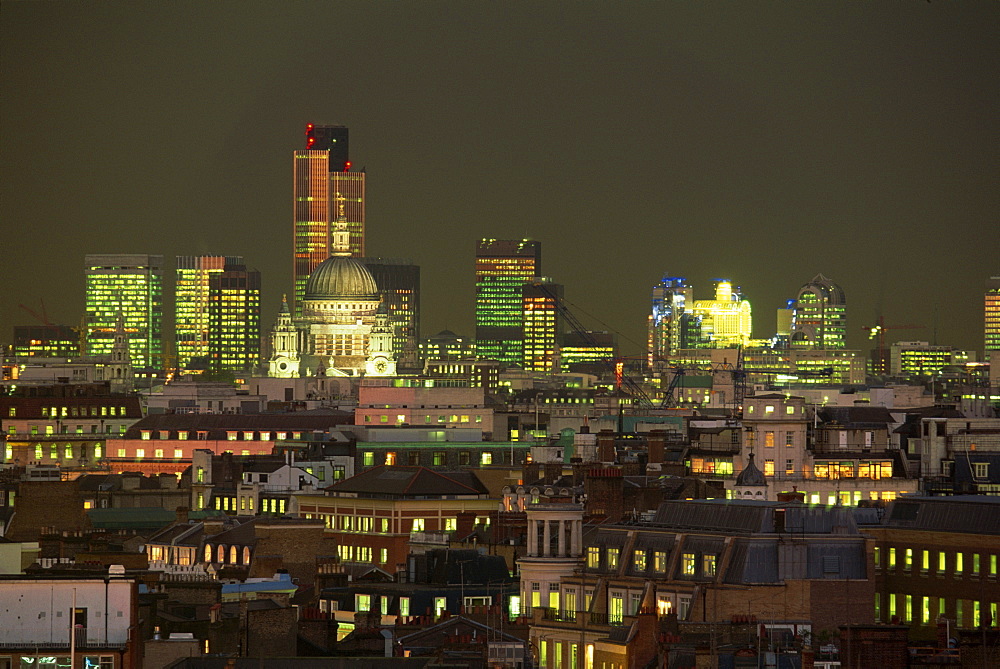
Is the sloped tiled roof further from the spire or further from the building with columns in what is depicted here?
the building with columns

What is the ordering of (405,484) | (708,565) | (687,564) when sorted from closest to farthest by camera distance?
(708,565) → (687,564) → (405,484)

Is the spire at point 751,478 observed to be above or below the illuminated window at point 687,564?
above

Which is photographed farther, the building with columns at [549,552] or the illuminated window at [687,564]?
the building with columns at [549,552]

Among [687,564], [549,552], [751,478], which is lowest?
[549,552]

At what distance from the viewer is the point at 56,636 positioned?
5750 centimetres

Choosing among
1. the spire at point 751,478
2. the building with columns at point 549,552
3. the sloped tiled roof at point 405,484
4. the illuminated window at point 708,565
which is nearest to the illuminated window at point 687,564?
the illuminated window at point 708,565

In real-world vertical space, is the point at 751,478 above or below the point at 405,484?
above

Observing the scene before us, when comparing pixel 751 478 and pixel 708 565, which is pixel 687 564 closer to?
pixel 708 565

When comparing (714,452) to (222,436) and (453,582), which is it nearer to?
(453,582)

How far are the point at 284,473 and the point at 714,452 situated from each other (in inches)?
757

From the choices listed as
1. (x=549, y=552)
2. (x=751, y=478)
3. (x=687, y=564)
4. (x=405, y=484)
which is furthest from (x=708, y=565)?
(x=405, y=484)

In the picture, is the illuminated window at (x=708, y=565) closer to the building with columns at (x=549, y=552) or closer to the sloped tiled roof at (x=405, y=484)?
the building with columns at (x=549, y=552)

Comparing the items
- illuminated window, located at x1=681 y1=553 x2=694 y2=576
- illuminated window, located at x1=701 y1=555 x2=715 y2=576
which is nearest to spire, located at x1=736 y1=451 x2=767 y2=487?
A: illuminated window, located at x1=681 y1=553 x2=694 y2=576

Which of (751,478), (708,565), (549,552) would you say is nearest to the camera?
(708,565)
